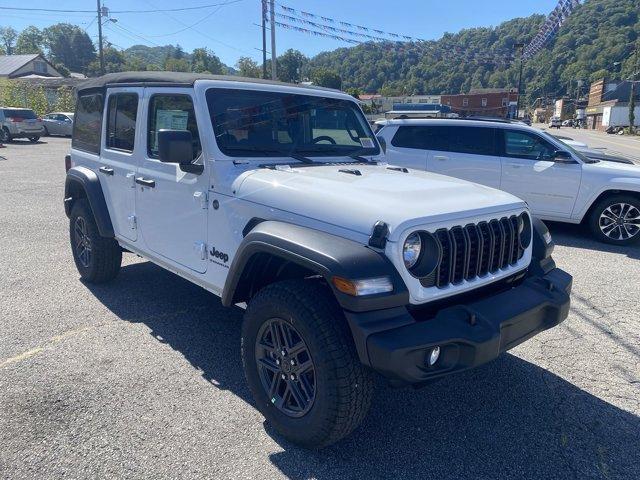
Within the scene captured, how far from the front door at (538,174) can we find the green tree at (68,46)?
11474cm

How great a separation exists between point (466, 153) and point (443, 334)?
638cm

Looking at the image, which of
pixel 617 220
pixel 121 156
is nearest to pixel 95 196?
pixel 121 156

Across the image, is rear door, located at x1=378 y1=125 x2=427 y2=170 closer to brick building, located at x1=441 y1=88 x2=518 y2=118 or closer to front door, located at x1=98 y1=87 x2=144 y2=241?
front door, located at x1=98 y1=87 x2=144 y2=241

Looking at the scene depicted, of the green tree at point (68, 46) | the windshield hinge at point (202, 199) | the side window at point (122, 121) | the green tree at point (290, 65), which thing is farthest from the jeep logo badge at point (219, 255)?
the green tree at point (68, 46)

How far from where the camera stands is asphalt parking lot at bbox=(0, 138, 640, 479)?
2701mm

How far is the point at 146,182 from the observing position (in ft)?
13.2

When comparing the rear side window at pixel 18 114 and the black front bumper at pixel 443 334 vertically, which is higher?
the rear side window at pixel 18 114

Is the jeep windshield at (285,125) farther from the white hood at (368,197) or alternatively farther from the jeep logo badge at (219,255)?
the jeep logo badge at (219,255)

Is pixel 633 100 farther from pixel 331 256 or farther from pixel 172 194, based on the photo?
pixel 331 256

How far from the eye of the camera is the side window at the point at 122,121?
14.0ft

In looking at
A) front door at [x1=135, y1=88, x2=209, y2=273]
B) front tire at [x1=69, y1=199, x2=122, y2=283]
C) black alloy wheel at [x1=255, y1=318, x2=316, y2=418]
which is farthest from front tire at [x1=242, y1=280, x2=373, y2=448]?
front tire at [x1=69, y1=199, x2=122, y2=283]

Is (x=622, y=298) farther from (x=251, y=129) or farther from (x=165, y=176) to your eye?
(x=165, y=176)

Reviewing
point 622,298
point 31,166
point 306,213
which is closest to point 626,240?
point 622,298

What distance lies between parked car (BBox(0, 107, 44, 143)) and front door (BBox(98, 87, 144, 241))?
22.9 m
